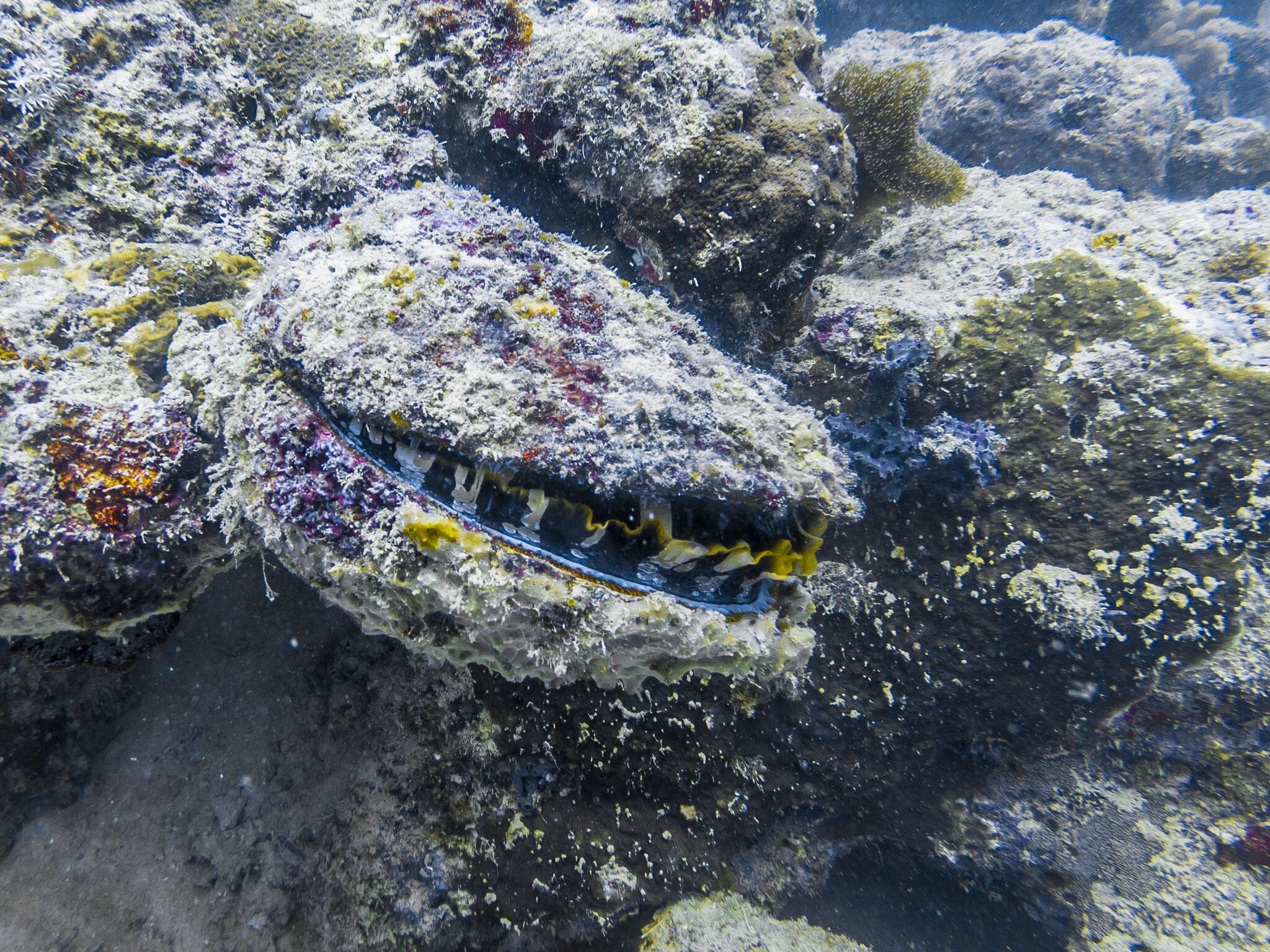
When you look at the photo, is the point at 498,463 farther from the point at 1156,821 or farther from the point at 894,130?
the point at 1156,821

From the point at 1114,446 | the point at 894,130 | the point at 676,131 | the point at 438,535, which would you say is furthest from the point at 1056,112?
the point at 438,535

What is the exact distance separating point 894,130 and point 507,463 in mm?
3482

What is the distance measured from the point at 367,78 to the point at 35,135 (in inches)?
59.6

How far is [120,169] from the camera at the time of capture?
2580 mm

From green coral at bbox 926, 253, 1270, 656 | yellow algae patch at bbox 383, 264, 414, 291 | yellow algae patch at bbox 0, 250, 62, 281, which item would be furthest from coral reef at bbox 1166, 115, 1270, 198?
yellow algae patch at bbox 0, 250, 62, 281

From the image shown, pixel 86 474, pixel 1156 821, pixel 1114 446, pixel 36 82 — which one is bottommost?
pixel 1156 821

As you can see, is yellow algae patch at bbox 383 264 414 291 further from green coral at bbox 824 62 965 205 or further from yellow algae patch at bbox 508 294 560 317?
green coral at bbox 824 62 965 205

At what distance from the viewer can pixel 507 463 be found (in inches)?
68.9

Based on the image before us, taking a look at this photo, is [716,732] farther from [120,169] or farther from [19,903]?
[120,169]

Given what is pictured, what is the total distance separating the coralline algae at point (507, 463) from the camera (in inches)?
67.1

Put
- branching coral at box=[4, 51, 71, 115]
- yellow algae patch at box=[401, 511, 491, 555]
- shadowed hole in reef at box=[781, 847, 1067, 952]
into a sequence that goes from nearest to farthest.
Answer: yellow algae patch at box=[401, 511, 491, 555] → branching coral at box=[4, 51, 71, 115] → shadowed hole in reef at box=[781, 847, 1067, 952]

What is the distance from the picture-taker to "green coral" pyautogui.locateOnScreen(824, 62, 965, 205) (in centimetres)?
342

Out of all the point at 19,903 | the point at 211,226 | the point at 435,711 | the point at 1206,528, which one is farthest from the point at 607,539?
the point at 19,903

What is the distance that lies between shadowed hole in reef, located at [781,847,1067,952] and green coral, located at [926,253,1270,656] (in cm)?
220
